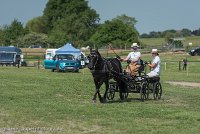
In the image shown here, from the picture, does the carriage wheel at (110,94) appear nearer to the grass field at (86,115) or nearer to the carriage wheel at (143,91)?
the grass field at (86,115)

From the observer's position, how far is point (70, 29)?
12800 centimetres

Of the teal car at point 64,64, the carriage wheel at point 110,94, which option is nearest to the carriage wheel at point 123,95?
the carriage wheel at point 110,94

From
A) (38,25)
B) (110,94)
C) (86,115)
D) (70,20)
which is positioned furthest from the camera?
(38,25)

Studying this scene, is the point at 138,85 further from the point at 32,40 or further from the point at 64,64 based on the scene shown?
the point at 32,40

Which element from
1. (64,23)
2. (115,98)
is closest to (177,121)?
(115,98)

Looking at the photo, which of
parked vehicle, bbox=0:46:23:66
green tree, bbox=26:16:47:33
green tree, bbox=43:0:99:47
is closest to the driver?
parked vehicle, bbox=0:46:23:66

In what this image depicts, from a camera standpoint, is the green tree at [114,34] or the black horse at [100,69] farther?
the green tree at [114,34]

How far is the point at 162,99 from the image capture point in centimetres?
2094

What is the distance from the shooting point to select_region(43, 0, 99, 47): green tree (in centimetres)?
12457

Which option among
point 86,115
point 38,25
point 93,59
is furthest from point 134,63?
point 38,25

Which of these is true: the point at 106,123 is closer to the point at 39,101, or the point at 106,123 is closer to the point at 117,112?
the point at 117,112

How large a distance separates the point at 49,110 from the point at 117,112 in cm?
191

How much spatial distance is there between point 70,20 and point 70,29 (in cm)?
359

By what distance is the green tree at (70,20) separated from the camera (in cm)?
12457
